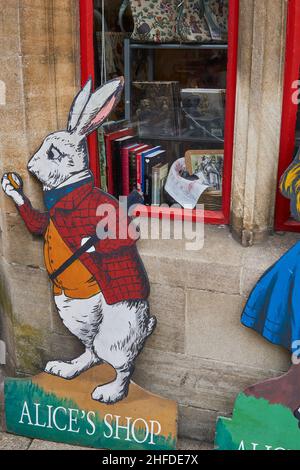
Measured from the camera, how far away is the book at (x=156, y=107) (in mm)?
3672

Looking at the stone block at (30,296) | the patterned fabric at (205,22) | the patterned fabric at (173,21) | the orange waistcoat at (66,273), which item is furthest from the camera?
the stone block at (30,296)

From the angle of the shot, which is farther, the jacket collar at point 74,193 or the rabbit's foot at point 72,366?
the rabbit's foot at point 72,366

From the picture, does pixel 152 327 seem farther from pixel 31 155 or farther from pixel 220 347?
pixel 31 155

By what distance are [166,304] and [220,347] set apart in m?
0.40

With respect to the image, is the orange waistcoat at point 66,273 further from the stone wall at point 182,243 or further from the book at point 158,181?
the book at point 158,181

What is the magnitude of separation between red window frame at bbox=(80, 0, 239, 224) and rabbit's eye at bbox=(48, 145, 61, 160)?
0.23 meters

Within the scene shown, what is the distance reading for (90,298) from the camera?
359 centimetres

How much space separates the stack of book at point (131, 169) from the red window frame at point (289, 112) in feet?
2.47

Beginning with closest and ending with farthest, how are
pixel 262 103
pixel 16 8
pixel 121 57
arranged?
pixel 262 103
pixel 16 8
pixel 121 57

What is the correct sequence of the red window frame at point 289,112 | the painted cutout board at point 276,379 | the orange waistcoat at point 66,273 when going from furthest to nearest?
the orange waistcoat at point 66,273 → the painted cutout board at point 276,379 → the red window frame at point 289,112

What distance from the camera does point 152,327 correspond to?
356cm

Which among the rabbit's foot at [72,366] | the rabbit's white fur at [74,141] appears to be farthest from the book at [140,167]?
the rabbit's foot at [72,366]

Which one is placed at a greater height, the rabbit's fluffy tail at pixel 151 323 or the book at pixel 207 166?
the book at pixel 207 166

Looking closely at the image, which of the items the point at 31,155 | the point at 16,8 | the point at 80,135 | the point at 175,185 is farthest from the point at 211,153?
the point at 16,8
